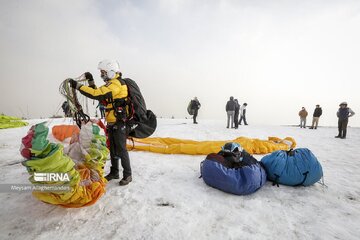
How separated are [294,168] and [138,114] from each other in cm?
268

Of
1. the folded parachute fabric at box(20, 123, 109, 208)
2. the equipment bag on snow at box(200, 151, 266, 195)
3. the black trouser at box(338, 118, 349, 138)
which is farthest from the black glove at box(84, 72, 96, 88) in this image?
the black trouser at box(338, 118, 349, 138)

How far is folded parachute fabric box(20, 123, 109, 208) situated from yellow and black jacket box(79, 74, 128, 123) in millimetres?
710

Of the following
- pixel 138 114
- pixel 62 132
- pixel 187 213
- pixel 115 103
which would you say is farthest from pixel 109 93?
pixel 62 132

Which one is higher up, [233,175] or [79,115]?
[79,115]

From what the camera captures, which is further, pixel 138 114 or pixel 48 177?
pixel 138 114

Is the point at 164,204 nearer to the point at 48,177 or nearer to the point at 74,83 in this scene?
the point at 48,177

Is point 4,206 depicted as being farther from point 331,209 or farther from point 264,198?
point 331,209

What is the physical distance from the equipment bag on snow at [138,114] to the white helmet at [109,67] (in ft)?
0.61

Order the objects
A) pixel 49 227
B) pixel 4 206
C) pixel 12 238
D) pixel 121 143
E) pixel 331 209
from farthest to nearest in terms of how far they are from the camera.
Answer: pixel 121 143 → pixel 331 209 → pixel 4 206 → pixel 49 227 → pixel 12 238

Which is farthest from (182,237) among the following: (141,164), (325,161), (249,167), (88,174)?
(325,161)

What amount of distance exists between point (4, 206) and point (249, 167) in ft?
10.9

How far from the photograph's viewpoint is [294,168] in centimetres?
360

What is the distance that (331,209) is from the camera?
2932 millimetres

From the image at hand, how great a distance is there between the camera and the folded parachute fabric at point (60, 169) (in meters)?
2.17
